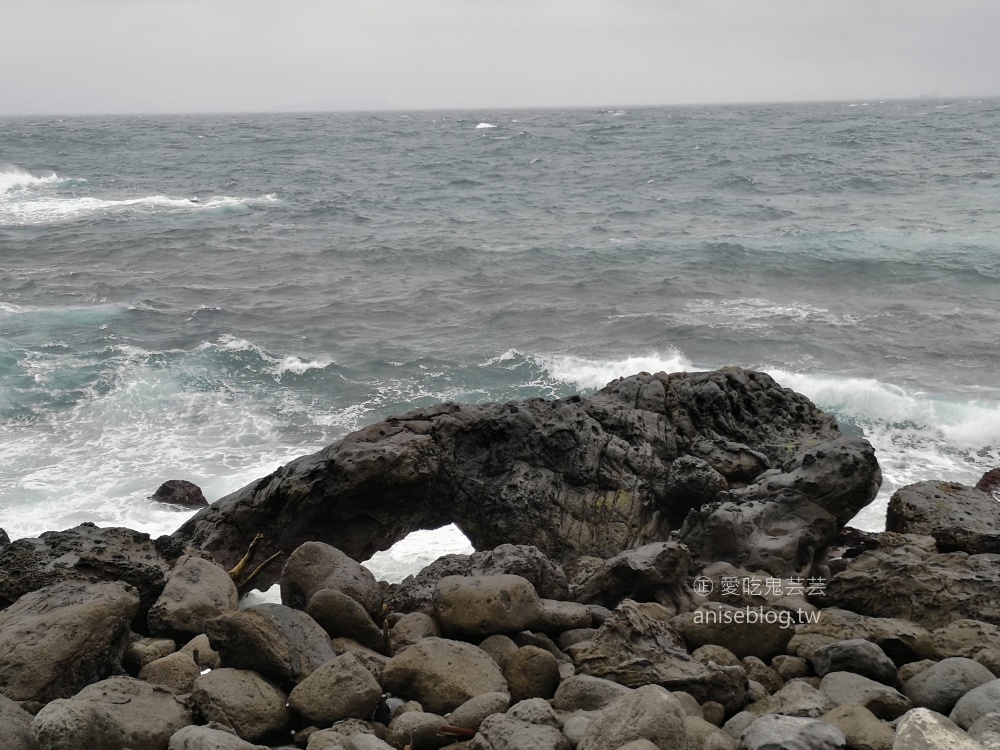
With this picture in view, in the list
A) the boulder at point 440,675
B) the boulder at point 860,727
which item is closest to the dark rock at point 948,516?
the boulder at point 860,727

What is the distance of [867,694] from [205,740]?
11.2 ft

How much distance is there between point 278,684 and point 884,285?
20489mm

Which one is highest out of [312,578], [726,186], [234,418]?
[726,186]

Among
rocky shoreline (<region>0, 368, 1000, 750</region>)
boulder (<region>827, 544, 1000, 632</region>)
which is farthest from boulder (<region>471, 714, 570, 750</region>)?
boulder (<region>827, 544, 1000, 632</region>)

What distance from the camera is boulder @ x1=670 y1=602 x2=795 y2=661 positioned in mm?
5887

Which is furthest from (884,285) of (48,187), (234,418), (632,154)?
(48,187)

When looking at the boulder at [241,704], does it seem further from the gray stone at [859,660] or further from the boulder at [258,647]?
the gray stone at [859,660]

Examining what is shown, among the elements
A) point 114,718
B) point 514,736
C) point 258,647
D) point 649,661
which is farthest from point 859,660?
point 114,718

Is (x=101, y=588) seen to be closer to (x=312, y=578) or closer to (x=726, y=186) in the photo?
(x=312, y=578)

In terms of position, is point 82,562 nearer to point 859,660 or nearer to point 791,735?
point 791,735

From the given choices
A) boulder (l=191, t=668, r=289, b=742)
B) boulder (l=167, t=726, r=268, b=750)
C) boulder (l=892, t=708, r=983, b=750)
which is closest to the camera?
boulder (l=892, t=708, r=983, b=750)

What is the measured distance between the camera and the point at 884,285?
22078mm

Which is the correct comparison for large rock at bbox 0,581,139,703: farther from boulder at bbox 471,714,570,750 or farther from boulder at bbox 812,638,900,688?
boulder at bbox 812,638,900,688

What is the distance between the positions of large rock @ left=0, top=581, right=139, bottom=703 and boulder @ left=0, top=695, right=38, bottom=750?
59 centimetres
